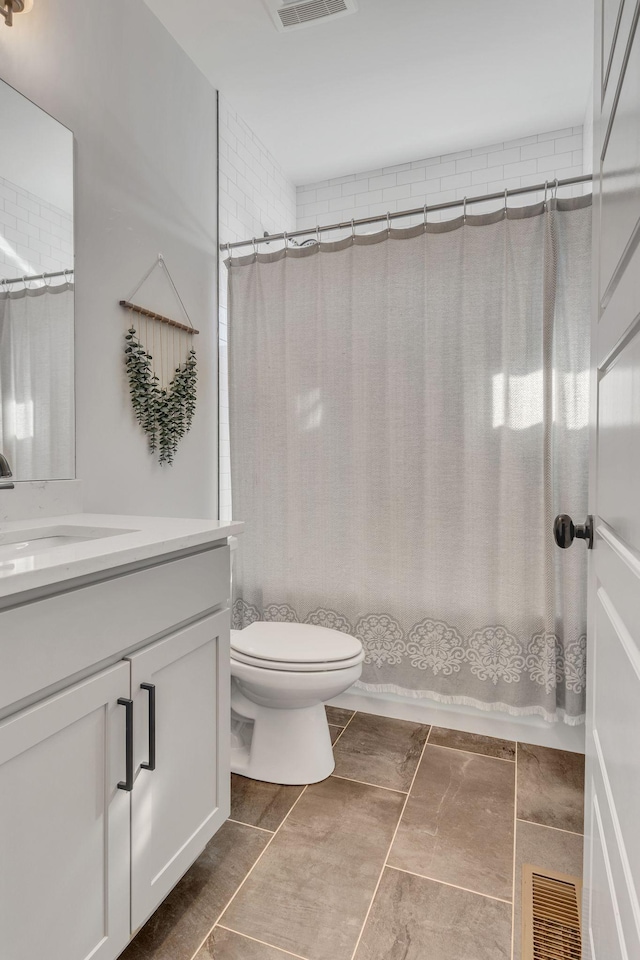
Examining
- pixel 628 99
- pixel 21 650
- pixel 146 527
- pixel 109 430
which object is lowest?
pixel 21 650

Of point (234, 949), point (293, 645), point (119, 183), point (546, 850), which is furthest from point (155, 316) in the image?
point (546, 850)

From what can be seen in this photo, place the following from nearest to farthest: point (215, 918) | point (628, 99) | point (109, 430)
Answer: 1. point (628, 99)
2. point (215, 918)
3. point (109, 430)

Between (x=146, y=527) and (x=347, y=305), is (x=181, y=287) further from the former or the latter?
(x=146, y=527)

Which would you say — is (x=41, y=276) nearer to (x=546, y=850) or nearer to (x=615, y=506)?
(x=615, y=506)

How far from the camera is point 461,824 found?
5.32 ft

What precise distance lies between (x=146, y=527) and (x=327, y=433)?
3.59 ft

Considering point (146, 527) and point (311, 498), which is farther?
point (311, 498)

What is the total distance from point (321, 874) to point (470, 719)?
0.95 m

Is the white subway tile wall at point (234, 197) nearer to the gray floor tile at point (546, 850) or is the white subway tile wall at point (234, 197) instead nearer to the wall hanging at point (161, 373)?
the wall hanging at point (161, 373)

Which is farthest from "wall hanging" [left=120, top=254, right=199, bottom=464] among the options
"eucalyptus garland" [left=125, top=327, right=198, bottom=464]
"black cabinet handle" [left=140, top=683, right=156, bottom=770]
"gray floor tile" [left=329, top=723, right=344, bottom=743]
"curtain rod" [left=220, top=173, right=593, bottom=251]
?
"gray floor tile" [left=329, top=723, right=344, bottom=743]

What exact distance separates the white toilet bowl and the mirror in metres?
0.82

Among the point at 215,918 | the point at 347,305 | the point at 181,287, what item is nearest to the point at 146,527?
the point at 215,918

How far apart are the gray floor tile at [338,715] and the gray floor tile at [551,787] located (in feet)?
2.14

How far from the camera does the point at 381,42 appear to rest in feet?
6.78
